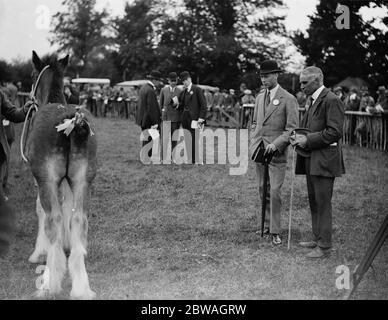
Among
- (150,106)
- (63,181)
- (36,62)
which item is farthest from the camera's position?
(150,106)

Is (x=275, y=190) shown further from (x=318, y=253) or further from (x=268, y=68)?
(x=268, y=68)

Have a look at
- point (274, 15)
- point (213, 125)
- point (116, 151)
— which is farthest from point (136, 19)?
point (116, 151)

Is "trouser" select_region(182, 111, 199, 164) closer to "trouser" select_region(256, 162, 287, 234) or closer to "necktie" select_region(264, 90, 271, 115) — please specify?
"necktie" select_region(264, 90, 271, 115)

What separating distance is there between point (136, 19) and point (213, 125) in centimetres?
2648

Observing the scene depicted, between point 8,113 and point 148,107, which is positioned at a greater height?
point 148,107

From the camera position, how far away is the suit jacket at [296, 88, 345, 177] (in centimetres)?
645

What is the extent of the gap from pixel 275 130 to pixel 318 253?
73.2 inches

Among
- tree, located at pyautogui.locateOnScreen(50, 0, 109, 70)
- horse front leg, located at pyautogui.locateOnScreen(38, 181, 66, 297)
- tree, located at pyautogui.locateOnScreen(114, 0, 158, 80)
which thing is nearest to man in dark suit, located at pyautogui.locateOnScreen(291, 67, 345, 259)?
horse front leg, located at pyautogui.locateOnScreen(38, 181, 66, 297)

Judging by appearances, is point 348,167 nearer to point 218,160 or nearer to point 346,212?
point 218,160

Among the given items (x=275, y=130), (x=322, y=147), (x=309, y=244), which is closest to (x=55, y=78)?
(x=275, y=130)

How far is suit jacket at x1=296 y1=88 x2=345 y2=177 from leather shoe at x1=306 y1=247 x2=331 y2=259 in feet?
3.15

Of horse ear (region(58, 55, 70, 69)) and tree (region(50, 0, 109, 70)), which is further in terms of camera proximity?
tree (region(50, 0, 109, 70))

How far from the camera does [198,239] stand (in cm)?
744

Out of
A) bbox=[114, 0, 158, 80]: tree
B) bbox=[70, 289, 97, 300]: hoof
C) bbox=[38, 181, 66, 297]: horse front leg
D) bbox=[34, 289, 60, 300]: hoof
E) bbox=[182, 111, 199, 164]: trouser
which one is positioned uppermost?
bbox=[114, 0, 158, 80]: tree
